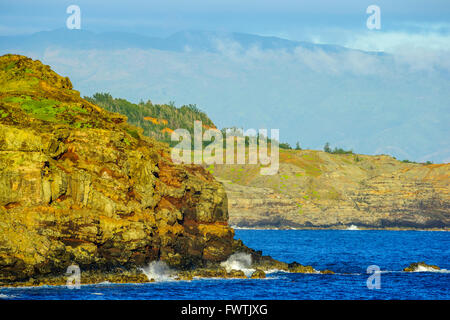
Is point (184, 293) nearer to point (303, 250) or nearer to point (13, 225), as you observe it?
point (13, 225)

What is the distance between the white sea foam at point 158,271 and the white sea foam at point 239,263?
8259mm

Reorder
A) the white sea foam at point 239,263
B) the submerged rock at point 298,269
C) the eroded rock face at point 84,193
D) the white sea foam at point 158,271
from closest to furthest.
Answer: the eroded rock face at point 84,193, the white sea foam at point 158,271, the white sea foam at point 239,263, the submerged rock at point 298,269

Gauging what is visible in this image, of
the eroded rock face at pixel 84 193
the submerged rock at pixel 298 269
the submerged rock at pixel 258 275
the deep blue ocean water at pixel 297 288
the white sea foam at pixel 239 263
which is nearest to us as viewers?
the deep blue ocean water at pixel 297 288

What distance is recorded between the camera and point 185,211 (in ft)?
240

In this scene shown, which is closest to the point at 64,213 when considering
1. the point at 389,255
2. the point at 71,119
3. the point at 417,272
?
the point at 71,119

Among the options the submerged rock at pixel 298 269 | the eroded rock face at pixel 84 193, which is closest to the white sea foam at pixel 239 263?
the eroded rock face at pixel 84 193

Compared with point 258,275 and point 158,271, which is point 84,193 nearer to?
point 158,271

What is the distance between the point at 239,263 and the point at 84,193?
20.1 metres

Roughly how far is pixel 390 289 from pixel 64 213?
2687 centimetres

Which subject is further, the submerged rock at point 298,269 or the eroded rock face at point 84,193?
the submerged rock at point 298,269

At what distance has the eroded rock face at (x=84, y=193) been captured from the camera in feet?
183

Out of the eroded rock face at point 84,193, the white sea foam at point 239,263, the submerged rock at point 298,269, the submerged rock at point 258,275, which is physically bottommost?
the submerged rock at point 298,269

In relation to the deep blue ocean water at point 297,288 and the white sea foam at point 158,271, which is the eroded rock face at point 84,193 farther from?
the deep blue ocean water at point 297,288

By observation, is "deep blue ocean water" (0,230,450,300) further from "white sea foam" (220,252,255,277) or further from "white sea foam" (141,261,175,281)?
"white sea foam" (220,252,255,277)
